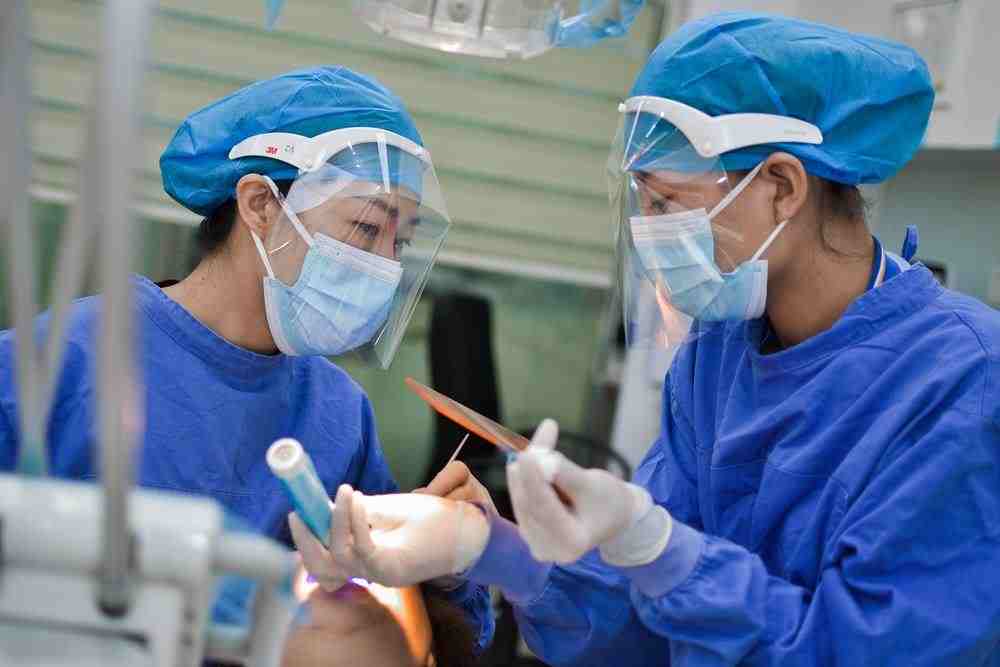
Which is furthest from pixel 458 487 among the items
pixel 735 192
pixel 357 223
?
pixel 735 192

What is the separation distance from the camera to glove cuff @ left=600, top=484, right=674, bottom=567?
1.10 meters

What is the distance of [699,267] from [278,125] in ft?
2.03

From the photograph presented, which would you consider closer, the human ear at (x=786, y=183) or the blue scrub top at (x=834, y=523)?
the blue scrub top at (x=834, y=523)

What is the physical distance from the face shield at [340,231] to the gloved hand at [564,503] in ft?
1.84

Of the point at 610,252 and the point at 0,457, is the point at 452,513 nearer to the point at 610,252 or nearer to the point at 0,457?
the point at 0,457

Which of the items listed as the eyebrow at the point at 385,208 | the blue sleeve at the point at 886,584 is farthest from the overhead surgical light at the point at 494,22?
the blue sleeve at the point at 886,584

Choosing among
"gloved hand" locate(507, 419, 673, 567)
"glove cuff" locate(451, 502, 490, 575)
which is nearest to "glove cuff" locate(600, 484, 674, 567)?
"gloved hand" locate(507, 419, 673, 567)

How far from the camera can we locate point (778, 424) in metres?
1.39

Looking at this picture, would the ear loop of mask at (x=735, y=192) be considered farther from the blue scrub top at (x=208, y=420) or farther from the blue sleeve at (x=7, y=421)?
the blue sleeve at (x=7, y=421)

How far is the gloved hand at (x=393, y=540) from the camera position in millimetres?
1121

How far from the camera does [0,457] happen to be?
1.38 m

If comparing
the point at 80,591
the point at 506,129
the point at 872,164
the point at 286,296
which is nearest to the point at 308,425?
the point at 286,296

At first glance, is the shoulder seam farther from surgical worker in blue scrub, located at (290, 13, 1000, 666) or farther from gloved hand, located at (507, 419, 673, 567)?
gloved hand, located at (507, 419, 673, 567)

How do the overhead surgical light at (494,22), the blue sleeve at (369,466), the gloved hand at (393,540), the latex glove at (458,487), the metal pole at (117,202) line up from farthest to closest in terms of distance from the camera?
1. the blue sleeve at (369,466)
2. the overhead surgical light at (494,22)
3. the latex glove at (458,487)
4. the gloved hand at (393,540)
5. the metal pole at (117,202)
